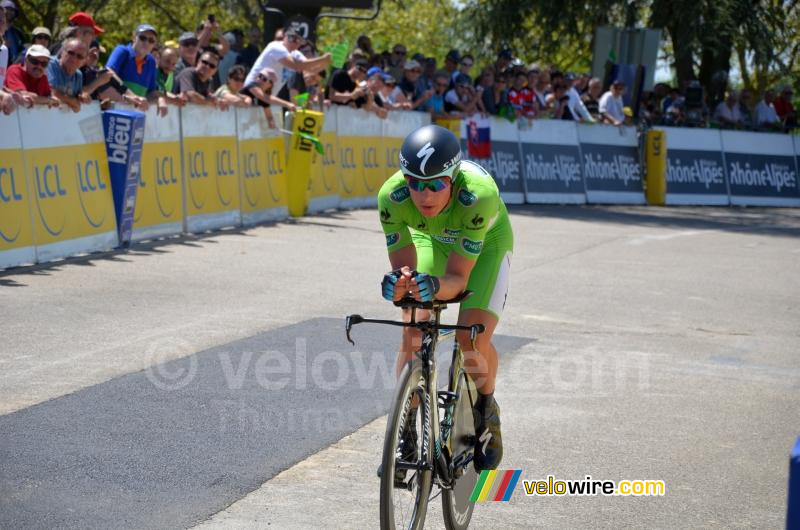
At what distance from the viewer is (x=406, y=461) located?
4.78 meters

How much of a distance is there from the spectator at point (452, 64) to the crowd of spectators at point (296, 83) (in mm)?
25

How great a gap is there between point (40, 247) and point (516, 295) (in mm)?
4598

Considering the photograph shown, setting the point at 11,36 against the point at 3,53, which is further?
the point at 11,36

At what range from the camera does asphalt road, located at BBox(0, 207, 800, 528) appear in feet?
18.6

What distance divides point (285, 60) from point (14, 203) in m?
6.33

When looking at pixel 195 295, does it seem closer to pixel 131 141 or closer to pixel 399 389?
pixel 131 141

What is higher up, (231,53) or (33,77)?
(231,53)

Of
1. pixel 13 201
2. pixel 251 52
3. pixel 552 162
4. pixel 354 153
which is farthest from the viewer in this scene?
pixel 552 162

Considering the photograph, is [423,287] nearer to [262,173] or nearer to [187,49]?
[187,49]

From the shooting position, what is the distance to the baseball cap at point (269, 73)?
55.5 ft

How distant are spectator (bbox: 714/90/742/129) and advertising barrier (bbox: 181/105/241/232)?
16.8m

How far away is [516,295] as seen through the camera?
480 inches

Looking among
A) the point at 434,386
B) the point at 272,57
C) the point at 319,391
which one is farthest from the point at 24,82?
the point at 434,386

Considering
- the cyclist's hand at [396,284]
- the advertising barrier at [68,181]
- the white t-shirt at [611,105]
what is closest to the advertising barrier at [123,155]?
the advertising barrier at [68,181]
